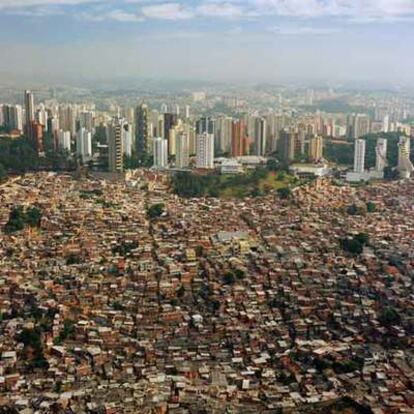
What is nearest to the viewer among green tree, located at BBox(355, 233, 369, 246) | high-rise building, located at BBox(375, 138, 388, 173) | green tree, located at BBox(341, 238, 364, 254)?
green tree, located at BBox(341, 238, 364, 254)

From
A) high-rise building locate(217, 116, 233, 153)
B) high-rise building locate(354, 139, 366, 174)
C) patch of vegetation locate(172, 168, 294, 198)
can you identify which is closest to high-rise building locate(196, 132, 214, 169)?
patch of vegetation locate(172, 168, 294, 198)

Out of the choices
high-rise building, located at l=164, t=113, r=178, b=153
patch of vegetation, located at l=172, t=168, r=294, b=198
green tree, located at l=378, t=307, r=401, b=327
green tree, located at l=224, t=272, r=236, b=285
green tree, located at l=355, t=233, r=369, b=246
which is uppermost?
high-rise building, located at l=164, t=113, r=178, b=153

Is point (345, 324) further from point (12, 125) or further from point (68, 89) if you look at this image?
point (12, 125)

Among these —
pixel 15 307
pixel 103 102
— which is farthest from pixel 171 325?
pixel 103 102

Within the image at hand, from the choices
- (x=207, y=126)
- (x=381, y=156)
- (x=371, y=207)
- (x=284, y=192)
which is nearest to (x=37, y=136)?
(x=207, y=126)

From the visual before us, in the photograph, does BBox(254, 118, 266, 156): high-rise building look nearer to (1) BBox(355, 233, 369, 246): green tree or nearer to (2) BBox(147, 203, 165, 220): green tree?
(2) BBox(147, 203, 165, 220): green tree

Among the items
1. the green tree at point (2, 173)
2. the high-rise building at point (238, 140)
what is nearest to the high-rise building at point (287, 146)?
the high-rise building at point (238, 140)

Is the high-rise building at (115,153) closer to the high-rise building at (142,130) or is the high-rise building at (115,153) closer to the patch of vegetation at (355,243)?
the high-rise building at (142,130)
